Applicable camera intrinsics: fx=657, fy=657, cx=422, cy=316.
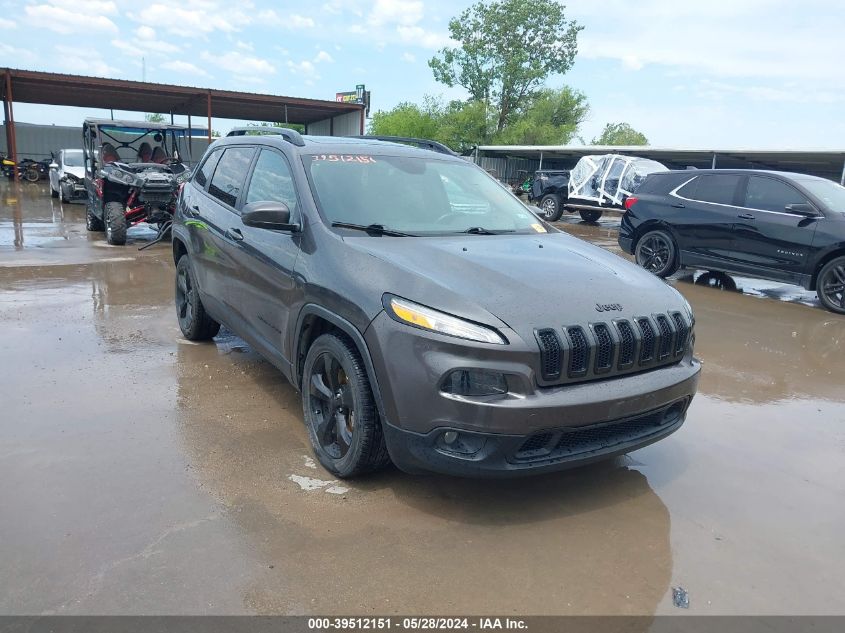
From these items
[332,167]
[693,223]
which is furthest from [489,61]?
[332,167]

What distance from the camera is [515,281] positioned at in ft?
10.2

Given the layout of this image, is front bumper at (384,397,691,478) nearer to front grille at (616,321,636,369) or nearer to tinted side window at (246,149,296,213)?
front grille at (616,321,636,369)

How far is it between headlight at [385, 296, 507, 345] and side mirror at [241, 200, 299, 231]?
1.02m

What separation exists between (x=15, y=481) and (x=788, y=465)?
4.21m

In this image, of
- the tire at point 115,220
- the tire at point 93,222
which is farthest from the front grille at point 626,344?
the tire at point 93,222

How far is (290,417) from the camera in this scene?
4246 millimetres

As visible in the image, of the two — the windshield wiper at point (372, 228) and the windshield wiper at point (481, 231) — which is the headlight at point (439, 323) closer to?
the windshield wiper at point (372, 228)

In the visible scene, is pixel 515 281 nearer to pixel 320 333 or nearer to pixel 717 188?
pixel 320 333

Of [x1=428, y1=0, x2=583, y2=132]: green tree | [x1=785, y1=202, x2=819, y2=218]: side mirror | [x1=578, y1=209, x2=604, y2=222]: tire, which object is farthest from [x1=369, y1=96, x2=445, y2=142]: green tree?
[x1=785, y1=202, x2=819, y2=218]: side mirror

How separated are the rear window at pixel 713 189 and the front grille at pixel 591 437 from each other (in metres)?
7.05

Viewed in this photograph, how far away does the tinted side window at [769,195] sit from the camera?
864 centimetres

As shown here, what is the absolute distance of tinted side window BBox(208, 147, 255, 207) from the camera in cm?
465

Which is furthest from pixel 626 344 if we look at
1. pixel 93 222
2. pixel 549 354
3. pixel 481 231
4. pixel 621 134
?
pixel 621 134

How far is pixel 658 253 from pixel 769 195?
5.80 feet
